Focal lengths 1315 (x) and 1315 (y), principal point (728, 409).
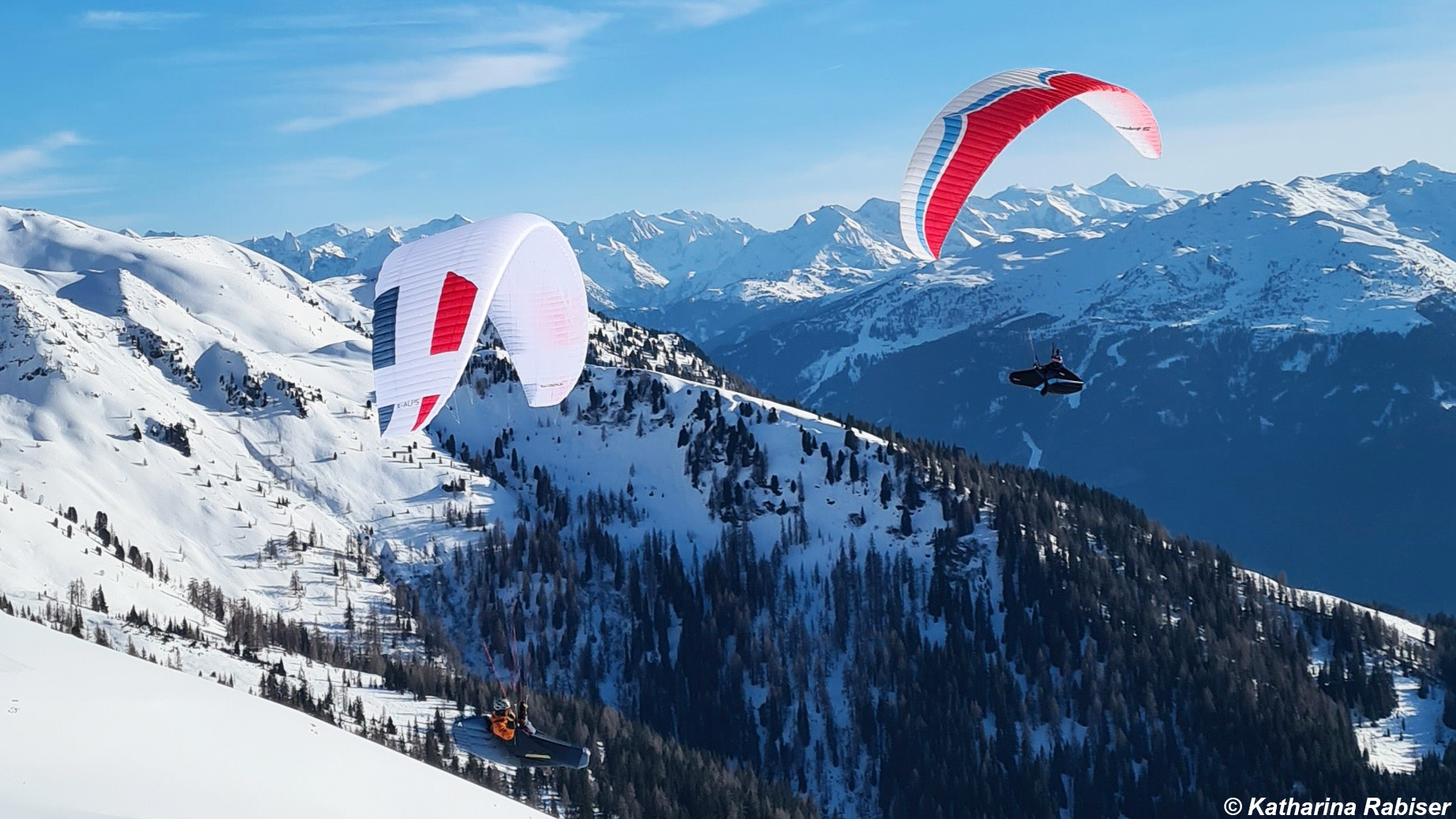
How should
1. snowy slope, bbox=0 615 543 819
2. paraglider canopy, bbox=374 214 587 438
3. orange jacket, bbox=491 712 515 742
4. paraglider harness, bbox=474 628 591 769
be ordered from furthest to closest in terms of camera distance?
1. paraglider harness, bbox=474 628 591 769
2. orange jacket, bbox=491 712 515 742
3. paraglider canopy, bbox=374 214 587 438
4. snowy slope, bbox=0 615 543 819

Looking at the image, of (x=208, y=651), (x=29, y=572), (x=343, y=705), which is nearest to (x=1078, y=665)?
(x=343, y=705)

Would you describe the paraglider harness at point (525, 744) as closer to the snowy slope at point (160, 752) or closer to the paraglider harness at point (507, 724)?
the paraglider harness at point (507, 724)

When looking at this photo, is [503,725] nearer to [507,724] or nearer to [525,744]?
[507,724]
